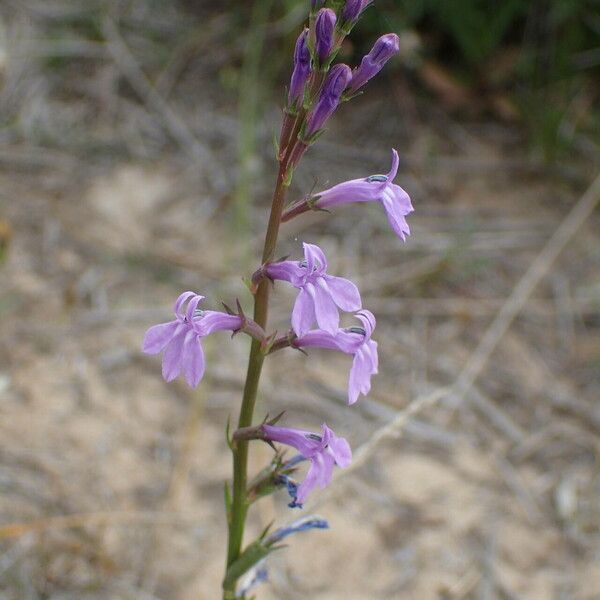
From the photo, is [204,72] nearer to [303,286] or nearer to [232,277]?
[232,277]

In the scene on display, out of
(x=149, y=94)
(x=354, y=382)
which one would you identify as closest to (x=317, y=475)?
(x=354, y=382)

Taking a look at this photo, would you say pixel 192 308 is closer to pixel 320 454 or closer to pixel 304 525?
pixel 320 454

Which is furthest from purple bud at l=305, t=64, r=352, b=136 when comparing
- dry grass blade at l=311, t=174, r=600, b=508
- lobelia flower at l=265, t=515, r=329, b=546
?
dry grass blade at l=311, t=174, r=600, b=508

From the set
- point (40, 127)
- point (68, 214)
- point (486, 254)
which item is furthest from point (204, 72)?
point (486, 254)

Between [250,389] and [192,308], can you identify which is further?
[250,389]

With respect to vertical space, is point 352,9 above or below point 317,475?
above

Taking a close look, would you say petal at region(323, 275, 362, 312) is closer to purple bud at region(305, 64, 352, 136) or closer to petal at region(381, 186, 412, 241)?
petal at region(381, 186, 412, 241)

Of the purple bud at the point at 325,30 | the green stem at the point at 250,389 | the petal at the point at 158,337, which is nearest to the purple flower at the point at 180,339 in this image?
the petal at the point at 158,337
